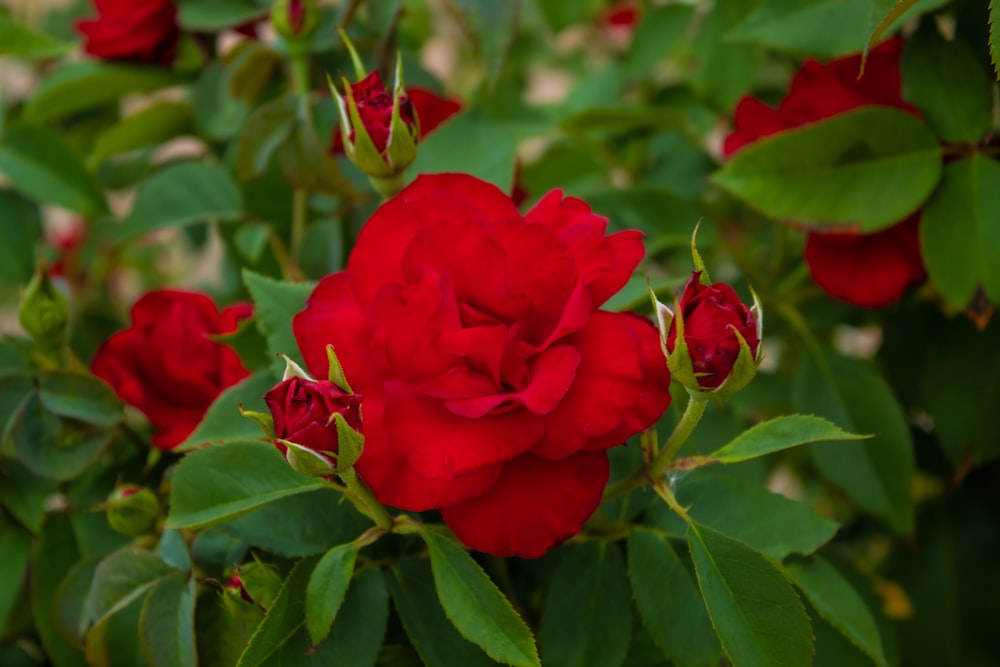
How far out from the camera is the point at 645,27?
715 millimetres

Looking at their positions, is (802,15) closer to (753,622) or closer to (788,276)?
(788,276)

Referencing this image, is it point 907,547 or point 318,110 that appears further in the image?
point 907,547

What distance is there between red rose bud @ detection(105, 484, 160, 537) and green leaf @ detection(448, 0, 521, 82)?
270 millimetres

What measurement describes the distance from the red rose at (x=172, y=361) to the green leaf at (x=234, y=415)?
0.05 m

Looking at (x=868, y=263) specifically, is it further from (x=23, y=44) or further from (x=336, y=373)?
(x=23, y=44)

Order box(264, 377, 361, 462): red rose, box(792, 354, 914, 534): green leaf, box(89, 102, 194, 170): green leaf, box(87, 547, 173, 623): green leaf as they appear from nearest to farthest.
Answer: box(264, 377, 361, 462): red rose → box(87, 547, 173, 623): green leaf → box(792, 354, 914, 534): green leaf → box(89, 102, 194, 170): green leaf

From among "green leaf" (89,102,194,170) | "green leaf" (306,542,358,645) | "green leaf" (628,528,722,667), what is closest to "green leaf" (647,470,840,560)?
"green leaf" (628,528,722,667)

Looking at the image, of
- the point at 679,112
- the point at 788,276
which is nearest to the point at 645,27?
the point at 679,112

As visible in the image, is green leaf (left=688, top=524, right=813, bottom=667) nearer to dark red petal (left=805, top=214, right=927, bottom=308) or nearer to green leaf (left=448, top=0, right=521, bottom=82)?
dark red petal (left=805, top=214, right=927, bottom=308)

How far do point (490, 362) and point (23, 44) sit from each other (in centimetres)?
39

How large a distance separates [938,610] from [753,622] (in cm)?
Answer: 44

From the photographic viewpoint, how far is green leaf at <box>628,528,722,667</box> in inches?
14.1

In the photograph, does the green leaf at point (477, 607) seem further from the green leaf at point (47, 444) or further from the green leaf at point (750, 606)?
the green leaf at point (47, 444)

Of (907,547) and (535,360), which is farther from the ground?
(535,360)
